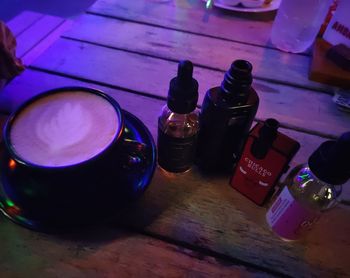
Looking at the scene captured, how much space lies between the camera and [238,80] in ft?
1.39

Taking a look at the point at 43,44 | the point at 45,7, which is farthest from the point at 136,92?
the point at 45,7

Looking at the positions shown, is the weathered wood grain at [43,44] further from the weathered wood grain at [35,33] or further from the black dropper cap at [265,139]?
the black dropper cap at [265,139]

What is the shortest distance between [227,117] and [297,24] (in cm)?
55

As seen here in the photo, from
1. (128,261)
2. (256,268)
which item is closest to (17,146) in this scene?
(128,261)

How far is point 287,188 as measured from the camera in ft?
1.41

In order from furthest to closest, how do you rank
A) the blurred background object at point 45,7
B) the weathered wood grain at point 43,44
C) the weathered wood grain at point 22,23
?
the blurred background object at point 45,7, the weathered wood grain at point 22,23, the weathered wood grain at point 43,44

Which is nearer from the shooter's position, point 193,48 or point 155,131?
point 155,131

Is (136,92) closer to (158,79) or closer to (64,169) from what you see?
(158,79)

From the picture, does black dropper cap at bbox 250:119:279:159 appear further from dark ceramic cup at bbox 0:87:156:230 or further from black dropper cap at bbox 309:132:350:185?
dark ceramic cup at bbox 0:87:156:230

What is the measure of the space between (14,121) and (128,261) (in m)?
0.25

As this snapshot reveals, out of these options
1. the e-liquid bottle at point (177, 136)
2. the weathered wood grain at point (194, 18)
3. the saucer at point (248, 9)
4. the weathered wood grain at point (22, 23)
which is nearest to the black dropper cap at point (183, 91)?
the e-liquid bottle at point (177, 136)

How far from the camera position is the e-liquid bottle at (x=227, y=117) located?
0.43 meters

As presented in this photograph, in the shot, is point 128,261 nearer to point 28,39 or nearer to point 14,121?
point 14,121

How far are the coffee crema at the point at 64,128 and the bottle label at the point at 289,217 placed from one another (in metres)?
0.25
